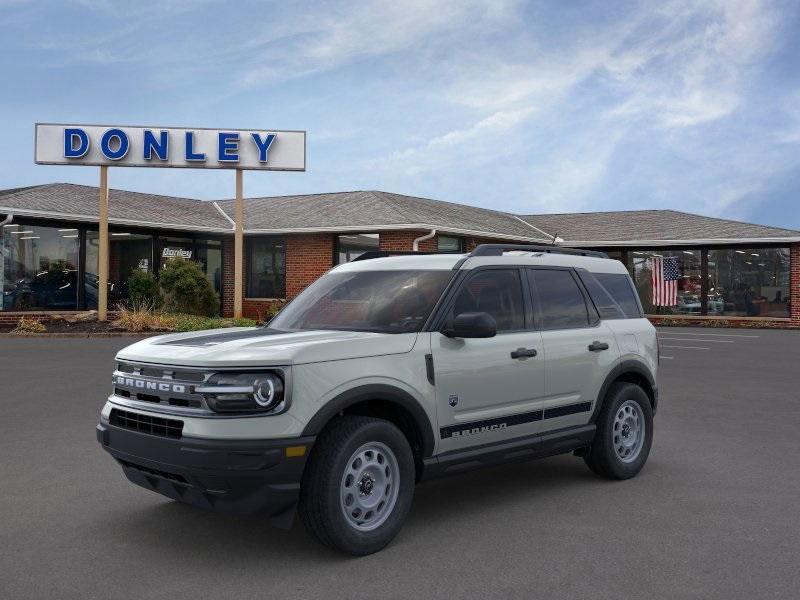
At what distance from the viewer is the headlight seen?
4.42 meters

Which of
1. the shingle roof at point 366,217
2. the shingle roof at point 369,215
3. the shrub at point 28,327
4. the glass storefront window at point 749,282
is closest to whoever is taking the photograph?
the shrub at point 28,327

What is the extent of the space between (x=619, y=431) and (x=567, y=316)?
1143mm

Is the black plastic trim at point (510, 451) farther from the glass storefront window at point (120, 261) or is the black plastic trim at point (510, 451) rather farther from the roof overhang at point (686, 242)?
the roof overhang at point (686, 242)

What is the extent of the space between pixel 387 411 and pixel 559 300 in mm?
2000

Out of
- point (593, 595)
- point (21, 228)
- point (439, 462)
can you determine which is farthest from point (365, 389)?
point (21, 228)

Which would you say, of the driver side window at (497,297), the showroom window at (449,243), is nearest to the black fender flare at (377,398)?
the driver side window at (497,297)

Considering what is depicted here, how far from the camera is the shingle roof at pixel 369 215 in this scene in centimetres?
2670

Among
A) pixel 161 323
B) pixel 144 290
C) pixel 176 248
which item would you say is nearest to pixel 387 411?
pixel 161 323

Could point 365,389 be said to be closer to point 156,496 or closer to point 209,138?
point 156,496

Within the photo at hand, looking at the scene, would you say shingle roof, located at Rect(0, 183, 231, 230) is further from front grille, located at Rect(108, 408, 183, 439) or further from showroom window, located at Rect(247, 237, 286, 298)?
front grille, located at Rect(108, 408, 183, 439)

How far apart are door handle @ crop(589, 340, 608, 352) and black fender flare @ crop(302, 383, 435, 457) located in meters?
1.92

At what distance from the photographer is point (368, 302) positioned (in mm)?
5750

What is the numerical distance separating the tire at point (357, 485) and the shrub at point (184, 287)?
2130 centimetres

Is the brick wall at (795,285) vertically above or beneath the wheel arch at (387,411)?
above
